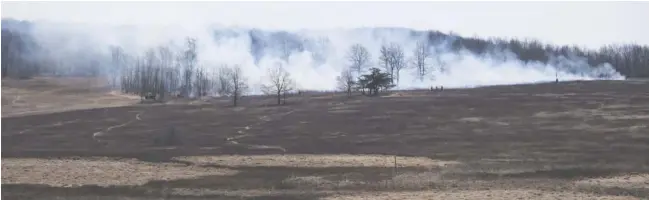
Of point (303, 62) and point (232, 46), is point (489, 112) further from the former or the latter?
point (232, 46)

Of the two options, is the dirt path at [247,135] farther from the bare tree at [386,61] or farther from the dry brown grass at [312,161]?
the bare tree at [386,61]

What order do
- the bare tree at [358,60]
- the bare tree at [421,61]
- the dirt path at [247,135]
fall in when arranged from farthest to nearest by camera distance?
the bare tree at [421,61] → the bare tree at [358,60] → the dirt path at [247,135]

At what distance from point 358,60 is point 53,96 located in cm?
7280

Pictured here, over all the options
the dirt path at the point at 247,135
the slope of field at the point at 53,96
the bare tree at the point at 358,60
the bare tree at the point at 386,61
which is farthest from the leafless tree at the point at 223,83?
the dirt path at the point at 247,135

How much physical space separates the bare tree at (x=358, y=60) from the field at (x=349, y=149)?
66.0 metres

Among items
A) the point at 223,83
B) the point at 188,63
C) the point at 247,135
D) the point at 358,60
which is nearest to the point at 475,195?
the point at 247,135

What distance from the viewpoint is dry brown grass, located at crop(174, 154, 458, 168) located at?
139 feet

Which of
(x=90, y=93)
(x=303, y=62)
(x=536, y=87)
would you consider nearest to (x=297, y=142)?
(x=536, y=87)

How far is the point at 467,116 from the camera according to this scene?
76.9 m

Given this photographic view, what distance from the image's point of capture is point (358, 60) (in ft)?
563

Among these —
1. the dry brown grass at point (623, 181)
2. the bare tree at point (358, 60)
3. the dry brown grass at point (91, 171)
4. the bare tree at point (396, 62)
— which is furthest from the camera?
the bare tree at point (358, 60)

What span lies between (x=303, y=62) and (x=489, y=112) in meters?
104

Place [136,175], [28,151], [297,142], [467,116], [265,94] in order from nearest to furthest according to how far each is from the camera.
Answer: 1. [136,175]
2. [28,151]
3. [297,142]
4. [467,116]
5. [265,94]

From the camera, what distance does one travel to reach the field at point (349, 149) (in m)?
32.0
